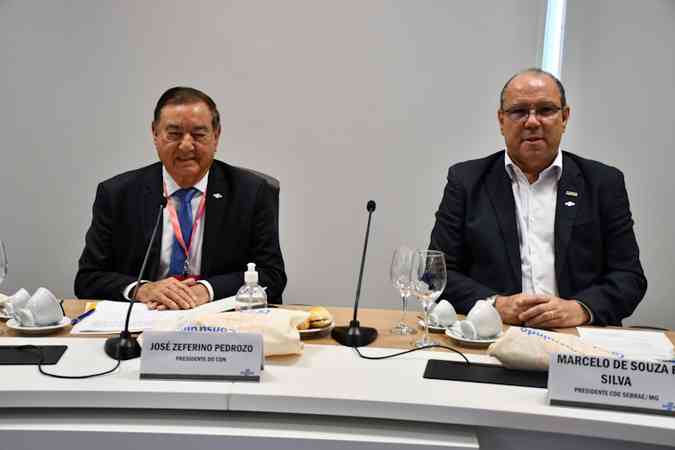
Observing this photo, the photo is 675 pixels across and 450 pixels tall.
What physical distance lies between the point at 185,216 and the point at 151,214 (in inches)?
5.3

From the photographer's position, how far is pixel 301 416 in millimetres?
1162

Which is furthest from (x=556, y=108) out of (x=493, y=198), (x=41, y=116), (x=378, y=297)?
(x=41, y=116)

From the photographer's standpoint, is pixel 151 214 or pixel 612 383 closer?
pixel 612 383

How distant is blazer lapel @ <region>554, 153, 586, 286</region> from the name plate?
1.12 meters

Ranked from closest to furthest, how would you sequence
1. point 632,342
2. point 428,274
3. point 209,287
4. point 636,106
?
point 428,274, point 632,342, point 209,287, point 636,106

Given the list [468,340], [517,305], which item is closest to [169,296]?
[468,340]

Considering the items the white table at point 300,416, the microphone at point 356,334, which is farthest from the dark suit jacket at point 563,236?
the white table at point 300,416

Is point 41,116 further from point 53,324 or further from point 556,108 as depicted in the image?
point 556,108

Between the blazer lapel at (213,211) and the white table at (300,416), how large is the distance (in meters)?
1.16

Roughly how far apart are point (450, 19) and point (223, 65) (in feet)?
4.32

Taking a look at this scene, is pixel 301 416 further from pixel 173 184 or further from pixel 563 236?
pixel 173 184

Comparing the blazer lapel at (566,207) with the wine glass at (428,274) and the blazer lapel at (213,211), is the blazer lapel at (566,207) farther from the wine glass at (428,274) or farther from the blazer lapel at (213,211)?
the blazer lapel at (213,211)

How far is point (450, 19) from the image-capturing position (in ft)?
10.7

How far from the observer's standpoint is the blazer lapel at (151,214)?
229 cm
